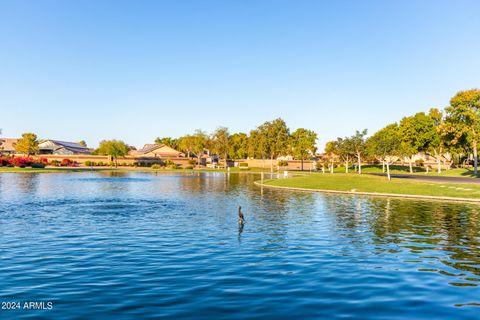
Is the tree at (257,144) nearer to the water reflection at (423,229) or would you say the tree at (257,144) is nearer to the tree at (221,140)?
the tree at (221,140)

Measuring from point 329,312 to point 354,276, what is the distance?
4201 mm

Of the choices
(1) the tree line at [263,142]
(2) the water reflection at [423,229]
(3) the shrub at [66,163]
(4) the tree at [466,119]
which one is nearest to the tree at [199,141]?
(1) the tree line at [263,142]

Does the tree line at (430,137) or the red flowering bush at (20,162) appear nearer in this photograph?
the tree line at (430,137)

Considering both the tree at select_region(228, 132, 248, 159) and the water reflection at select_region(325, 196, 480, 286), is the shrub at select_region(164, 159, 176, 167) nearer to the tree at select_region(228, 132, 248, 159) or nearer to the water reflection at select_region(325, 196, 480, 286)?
the tree at select_region(228, 132, 248, 159)

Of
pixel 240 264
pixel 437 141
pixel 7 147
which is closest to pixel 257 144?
pixel 437 141

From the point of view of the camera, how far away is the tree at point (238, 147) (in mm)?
179387

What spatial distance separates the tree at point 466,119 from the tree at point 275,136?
6200 centimetres

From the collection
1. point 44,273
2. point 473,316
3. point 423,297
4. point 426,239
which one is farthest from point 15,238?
point 426,239

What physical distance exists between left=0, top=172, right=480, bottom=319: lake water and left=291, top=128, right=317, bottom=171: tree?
120 meters

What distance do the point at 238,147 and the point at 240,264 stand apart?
575ft

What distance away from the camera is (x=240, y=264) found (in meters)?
16.8

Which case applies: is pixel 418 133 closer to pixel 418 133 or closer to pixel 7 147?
pixel 418 133

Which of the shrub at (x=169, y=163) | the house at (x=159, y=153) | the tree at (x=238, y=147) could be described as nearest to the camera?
the shrub at (x=169, y=163)

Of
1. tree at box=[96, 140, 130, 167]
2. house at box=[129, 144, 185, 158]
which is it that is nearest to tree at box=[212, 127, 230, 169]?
house at box=[129, 144, 185, 158]
